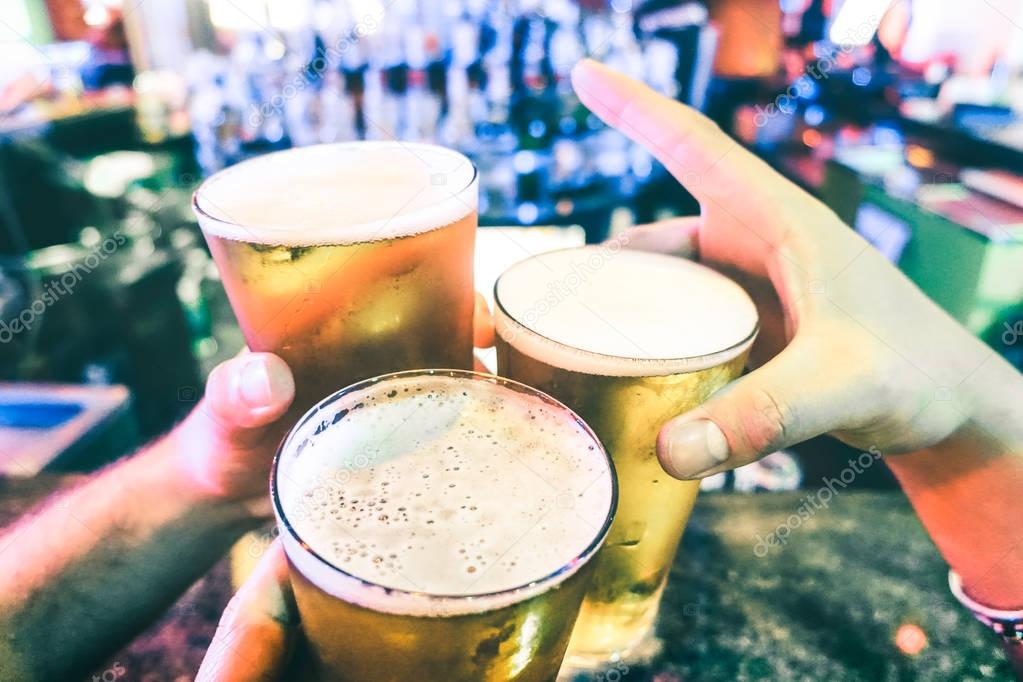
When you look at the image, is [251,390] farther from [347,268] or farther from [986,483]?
[986,483]

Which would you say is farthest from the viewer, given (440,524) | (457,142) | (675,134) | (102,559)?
(457,142)

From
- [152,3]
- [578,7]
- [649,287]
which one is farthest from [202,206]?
[152,3]

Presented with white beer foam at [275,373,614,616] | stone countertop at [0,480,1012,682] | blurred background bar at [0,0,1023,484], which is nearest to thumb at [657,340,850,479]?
white beer foam at [275,373,614,616]

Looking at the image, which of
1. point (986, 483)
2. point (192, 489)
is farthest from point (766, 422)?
point (192, 489)

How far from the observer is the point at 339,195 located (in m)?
1.33

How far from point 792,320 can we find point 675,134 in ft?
1.79

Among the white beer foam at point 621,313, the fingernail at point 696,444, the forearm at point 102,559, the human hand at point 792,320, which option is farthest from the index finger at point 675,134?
the forearm at point 102,559

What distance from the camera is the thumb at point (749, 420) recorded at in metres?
0.99

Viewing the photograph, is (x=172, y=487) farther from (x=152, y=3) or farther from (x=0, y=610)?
(x=152, y=3)

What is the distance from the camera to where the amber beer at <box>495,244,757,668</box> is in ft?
3.49

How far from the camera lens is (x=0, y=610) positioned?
1.34 m

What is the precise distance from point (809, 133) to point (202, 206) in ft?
24.5

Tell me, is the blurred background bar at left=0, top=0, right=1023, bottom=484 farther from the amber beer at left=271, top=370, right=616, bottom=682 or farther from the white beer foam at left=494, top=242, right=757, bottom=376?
the amber beer at left=271, top=370, right=616, bottom=682

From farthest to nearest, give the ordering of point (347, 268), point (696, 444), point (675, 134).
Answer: point (675, 134) < point (347, 268) < point (696, 444)
